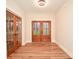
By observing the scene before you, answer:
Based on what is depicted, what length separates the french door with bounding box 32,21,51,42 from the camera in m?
9.00

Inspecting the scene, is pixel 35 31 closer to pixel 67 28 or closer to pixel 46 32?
pixel 46 32

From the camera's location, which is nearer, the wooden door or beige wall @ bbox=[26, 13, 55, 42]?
the wooden door

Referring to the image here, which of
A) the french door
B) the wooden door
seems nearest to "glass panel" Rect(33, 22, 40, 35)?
the french door

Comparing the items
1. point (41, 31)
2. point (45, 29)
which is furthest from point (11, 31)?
point (45, 29)

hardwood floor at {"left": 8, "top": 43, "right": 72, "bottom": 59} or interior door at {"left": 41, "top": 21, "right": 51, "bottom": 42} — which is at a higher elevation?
interior door at {"left": 41, "top": 21, "right": 51, "bottom": 42}

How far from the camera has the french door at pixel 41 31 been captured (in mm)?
9000

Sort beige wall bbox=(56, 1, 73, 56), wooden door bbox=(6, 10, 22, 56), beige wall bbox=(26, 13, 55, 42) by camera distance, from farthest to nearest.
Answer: beige wall bbox=(26, 13, 55, 42), wooden door bbox=(6, 10, 22, 56), beige wall bbox=(56, 1, 73, 56)

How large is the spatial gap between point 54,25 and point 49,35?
1.01 meters

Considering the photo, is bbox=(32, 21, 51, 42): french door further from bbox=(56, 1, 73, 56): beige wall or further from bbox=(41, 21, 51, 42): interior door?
bbox=(56, 1, 73, 56): beige wall
